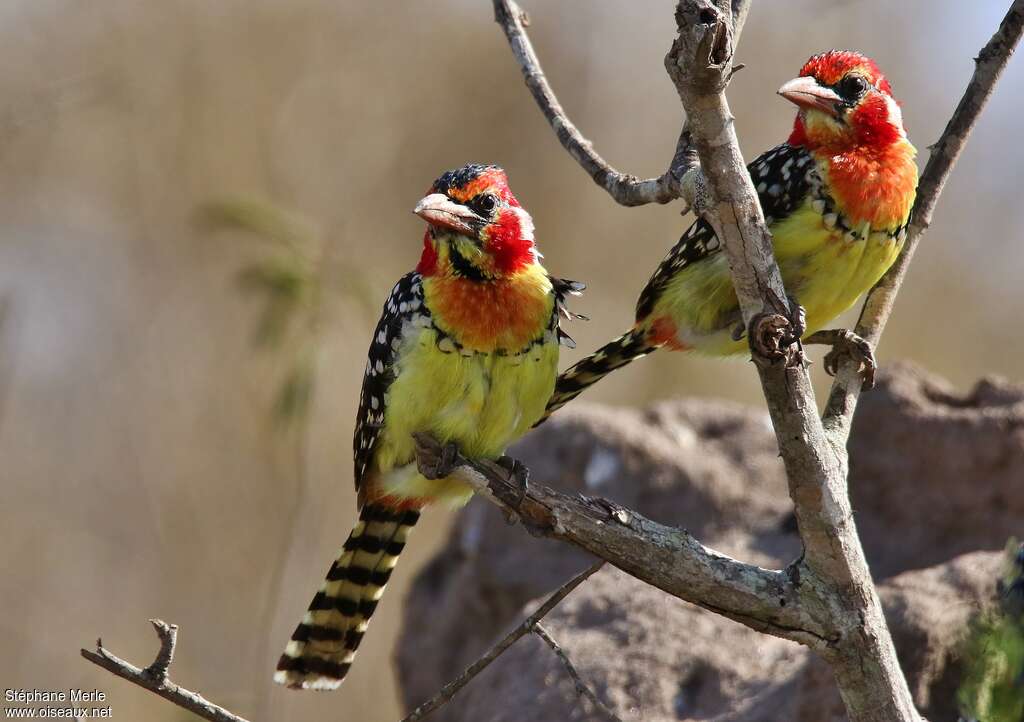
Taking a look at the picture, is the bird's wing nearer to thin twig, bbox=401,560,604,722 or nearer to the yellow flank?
the yellow flank

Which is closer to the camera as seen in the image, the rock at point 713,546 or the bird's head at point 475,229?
the bird's head at point 475,229

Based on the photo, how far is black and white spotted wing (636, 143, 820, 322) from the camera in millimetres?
4008

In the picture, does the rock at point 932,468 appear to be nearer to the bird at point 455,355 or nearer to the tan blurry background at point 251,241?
the bird at point 455,355

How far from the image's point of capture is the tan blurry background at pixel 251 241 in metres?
7.96

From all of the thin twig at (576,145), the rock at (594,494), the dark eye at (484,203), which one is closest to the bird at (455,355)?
the dark eye at (484,203)

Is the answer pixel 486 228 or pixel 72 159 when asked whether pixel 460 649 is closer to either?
pixel 486 228

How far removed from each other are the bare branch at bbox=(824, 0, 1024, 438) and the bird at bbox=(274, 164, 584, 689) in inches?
33.9

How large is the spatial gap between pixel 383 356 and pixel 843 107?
168cm

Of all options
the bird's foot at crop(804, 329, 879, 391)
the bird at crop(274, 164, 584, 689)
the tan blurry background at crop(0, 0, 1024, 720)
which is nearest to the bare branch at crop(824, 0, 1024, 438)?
the bird's foot at crop(804, 329, 879, 391)

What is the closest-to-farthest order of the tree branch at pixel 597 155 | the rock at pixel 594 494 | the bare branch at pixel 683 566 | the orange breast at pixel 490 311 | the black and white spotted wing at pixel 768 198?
the bare branch at pixel 683 566 < the tree branch at pixel 597 155 < the orange breast at pixel 490 311 < the black and white spotted wing at pixel 768 198 < the rock at pixel 594 494

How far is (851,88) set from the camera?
13.5 ft

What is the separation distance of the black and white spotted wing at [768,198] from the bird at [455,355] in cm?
54

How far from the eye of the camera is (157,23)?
27.8 ft

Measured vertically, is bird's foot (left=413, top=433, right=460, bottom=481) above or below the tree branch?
below
